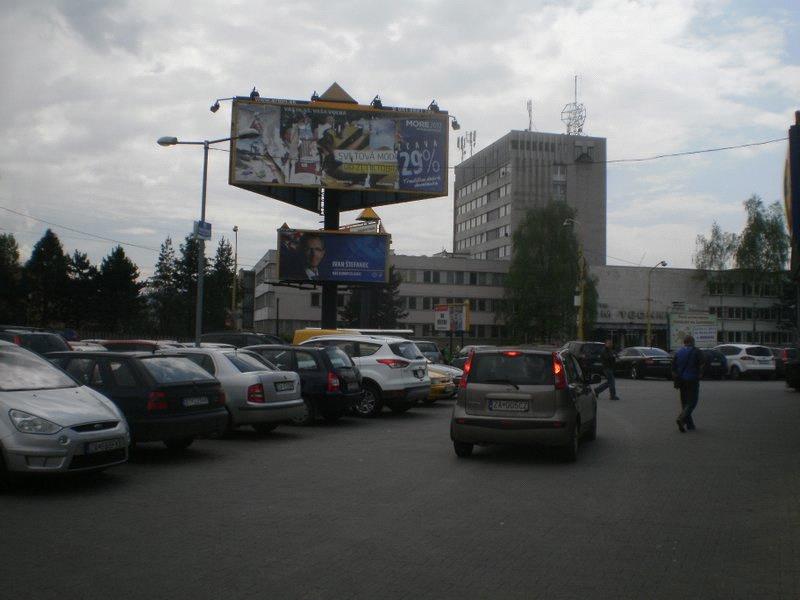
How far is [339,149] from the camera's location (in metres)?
35.7

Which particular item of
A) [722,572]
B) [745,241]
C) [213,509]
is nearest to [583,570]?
[722,572]

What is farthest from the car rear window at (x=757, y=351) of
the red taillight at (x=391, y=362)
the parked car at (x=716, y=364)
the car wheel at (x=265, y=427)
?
the car wheel at (x=265, y=427)

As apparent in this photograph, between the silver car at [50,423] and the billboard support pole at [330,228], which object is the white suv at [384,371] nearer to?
the silver car at [50,423]

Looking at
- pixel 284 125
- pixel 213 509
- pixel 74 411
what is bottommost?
pixel 213 509

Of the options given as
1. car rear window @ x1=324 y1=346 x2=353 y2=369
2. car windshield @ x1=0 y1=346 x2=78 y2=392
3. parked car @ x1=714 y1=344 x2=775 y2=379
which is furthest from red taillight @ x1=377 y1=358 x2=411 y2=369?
parked car @ x1=714 y1=344 x2=775 y2=379

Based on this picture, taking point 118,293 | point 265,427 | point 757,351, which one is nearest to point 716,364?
point 757,351

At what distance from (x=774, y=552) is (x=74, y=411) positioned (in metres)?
6.91

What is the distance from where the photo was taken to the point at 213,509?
8.00 m

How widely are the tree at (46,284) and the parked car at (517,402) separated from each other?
73555 mm

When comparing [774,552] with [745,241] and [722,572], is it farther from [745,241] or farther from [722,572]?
[745,241]

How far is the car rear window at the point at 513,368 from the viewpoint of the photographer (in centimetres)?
1141

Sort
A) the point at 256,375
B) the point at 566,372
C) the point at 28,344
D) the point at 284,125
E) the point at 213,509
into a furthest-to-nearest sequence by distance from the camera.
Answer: the point at 284,125, the point at 28,344, the point at 256,375, the point at 566,372, the point at 213,509

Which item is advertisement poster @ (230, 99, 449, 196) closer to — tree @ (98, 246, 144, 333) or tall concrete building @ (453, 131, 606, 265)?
tree @ (98, 246, 144, 333)

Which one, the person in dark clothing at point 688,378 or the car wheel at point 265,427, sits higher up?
the person in dark clothing at point 688,378
